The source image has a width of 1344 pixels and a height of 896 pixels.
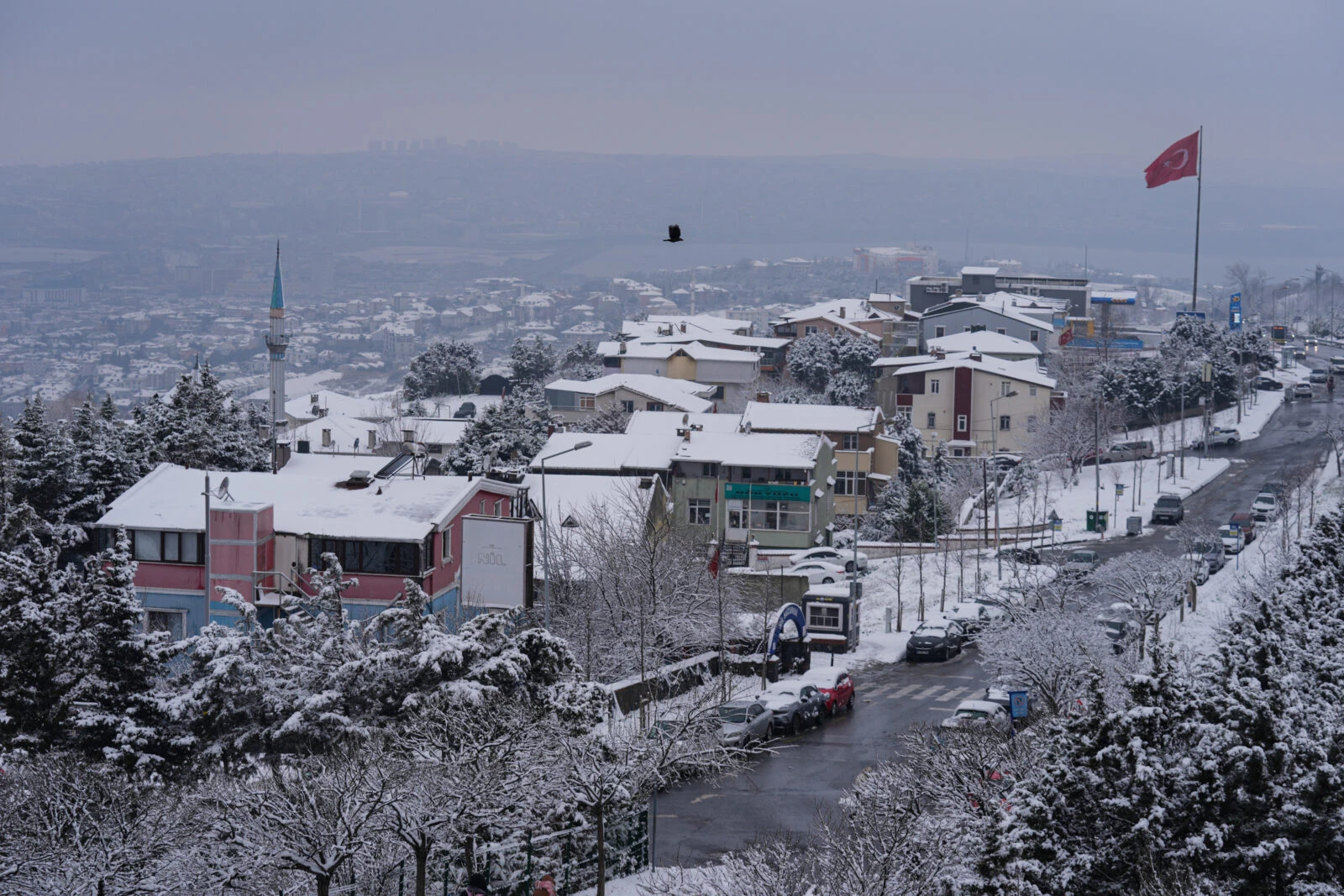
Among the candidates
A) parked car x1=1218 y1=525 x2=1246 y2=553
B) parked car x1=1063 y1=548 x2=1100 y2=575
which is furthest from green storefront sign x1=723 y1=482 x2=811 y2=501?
parked car x1=1218 y1=525 x2=1246 y2=553

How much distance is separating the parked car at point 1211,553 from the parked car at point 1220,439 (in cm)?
2271

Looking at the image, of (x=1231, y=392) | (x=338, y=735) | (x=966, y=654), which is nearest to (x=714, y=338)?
(x=1231, y=392)

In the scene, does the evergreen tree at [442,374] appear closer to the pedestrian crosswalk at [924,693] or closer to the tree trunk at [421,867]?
the pedestrian crosswalk at [924,693]

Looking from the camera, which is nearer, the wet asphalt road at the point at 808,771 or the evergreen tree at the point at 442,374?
the wet asphalt road at the point at 808,771

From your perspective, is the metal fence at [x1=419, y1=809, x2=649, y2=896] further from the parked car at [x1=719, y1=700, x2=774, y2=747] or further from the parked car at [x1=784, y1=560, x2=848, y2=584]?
the parked car at [x1=784, y1=560, x2=848, y2=584]

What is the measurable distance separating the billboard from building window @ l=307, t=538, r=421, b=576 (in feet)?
7.24

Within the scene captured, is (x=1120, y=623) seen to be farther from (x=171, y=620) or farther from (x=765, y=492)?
(x=171, y=620)

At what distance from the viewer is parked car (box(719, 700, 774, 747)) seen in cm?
2183

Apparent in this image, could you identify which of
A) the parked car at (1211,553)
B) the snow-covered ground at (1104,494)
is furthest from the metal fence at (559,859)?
the snow-covered ground at (1104,494)

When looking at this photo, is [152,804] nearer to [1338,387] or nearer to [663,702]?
[663,702]

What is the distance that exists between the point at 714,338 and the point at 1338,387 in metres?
37.2

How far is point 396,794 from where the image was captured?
489 inches

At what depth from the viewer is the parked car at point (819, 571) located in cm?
4109

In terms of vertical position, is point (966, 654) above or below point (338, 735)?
below
